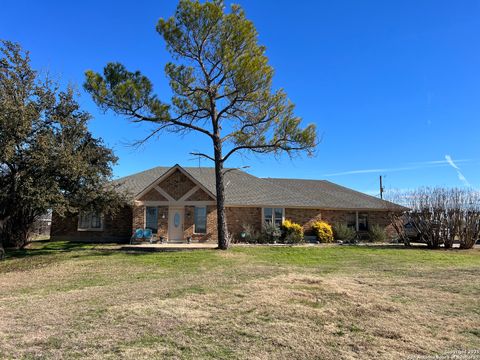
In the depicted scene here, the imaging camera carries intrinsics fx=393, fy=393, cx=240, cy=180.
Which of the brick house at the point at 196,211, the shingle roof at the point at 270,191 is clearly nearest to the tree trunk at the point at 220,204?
the brick house at the point at 196,211

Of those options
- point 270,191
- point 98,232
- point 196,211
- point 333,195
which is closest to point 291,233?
point 270,191

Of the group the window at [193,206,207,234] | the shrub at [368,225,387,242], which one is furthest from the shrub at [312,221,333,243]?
the window at [193,206,207,234]

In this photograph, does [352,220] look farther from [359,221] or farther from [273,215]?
[273,215]

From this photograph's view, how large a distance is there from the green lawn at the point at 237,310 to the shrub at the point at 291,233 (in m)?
9.29

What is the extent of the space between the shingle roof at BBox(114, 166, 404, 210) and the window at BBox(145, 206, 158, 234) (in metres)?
1.53

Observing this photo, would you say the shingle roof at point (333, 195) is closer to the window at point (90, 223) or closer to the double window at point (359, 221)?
the double window at point (359, 221)

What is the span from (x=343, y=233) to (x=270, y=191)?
19.1ft

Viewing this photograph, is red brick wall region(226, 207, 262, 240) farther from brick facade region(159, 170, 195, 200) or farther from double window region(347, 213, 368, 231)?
double window region(347, 213, 368, 231)

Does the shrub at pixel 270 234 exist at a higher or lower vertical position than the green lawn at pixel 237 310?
higher

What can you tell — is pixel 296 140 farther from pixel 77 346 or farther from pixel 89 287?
pixel 77 346

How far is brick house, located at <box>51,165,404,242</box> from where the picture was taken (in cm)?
2430

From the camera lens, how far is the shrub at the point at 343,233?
26.4 metres

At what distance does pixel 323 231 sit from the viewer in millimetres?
25812

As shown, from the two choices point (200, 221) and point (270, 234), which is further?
point (200, 221)
